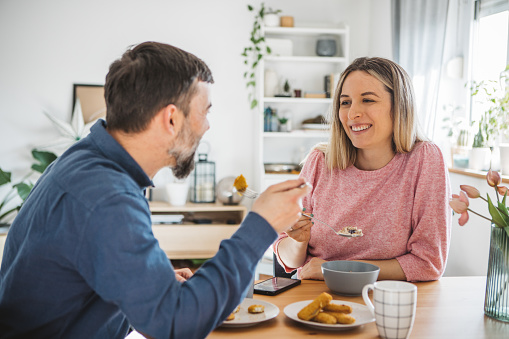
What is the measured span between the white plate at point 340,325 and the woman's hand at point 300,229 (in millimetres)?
360

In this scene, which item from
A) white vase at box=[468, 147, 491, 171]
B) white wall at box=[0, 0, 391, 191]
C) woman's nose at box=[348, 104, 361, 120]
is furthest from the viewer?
white wall at box=[0, 0, 391, 191]

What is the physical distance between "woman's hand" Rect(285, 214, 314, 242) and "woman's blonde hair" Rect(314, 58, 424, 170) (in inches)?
12.9

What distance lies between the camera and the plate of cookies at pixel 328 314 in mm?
1146

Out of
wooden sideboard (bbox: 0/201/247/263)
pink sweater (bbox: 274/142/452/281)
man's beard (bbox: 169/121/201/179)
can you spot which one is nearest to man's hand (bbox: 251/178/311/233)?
man's beard (bbox: 169/121/201/179)

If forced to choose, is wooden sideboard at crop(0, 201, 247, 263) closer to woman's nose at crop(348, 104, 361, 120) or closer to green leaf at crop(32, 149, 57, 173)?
green leaf at crop(32, 149, 57, 173)

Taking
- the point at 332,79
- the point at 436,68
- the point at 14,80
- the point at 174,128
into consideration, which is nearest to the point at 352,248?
the point at 174,128

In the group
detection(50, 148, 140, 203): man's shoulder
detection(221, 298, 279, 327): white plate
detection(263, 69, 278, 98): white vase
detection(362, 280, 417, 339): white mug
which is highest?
detection(263, 69, 278, 98): white vase

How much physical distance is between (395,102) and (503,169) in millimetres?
1197

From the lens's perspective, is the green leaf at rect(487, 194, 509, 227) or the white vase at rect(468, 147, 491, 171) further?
the white vase at rect(468, 147, 491, 171)

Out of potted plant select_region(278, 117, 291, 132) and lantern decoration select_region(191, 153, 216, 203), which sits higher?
potted plant select_region(278, 117, 291, 132)

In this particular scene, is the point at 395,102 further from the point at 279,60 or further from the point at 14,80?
the point at 14,80

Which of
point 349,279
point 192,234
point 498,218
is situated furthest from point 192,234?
point 498,218

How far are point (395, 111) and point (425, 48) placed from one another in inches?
68.3

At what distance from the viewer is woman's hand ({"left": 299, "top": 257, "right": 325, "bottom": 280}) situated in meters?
1.58
